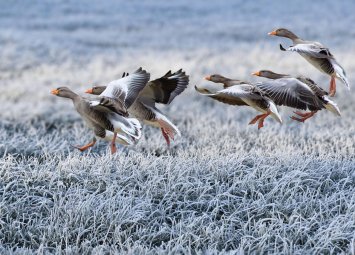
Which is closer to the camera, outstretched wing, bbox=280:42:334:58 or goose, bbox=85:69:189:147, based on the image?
outstretched wing, bbox=280:42:334:58

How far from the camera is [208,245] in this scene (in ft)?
13.5

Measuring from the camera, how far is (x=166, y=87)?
3275 millimetres

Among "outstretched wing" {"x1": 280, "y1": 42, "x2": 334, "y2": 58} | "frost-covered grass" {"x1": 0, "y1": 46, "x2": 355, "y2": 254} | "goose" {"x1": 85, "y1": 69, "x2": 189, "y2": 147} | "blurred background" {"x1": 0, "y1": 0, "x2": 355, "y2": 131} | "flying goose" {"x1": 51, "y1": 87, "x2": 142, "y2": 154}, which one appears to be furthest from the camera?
"blurred background" {"x1": 0, "y1": 0, "x2": 355, "y2": 131}

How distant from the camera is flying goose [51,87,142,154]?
2.97m

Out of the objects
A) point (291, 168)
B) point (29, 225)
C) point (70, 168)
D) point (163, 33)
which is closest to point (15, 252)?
point (29, 225)

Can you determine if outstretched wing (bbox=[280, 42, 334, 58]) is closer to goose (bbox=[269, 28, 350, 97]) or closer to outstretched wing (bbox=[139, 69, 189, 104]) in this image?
goose (bbox=[269, 28, 350, 97])

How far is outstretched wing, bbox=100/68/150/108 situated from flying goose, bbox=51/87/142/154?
→ 82 millimetres

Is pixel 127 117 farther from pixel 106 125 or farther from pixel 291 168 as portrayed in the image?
pixel 291 168

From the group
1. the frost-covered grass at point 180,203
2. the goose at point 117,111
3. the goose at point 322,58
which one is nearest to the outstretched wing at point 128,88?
the goose at point 117,111

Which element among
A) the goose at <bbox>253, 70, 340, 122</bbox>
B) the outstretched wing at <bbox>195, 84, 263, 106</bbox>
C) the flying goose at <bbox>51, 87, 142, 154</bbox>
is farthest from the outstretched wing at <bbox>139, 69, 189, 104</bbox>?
the goose at <bbox>253, 70, 340, 122</bbox>

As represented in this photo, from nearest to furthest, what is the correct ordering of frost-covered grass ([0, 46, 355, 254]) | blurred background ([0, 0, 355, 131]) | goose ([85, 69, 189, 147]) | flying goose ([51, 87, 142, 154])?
flying goose ([51, 87, 142, 154]) → goose ([85, 69, 189, 147]) → frost-covered grass ([0, 46, 355, 254]) → blurred background ([0, 0, 355, 131])

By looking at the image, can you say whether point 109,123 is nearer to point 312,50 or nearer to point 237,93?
point 237,93

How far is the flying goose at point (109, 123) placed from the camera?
297 centimetres

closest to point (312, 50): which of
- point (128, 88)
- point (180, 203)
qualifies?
point (128, 88)
